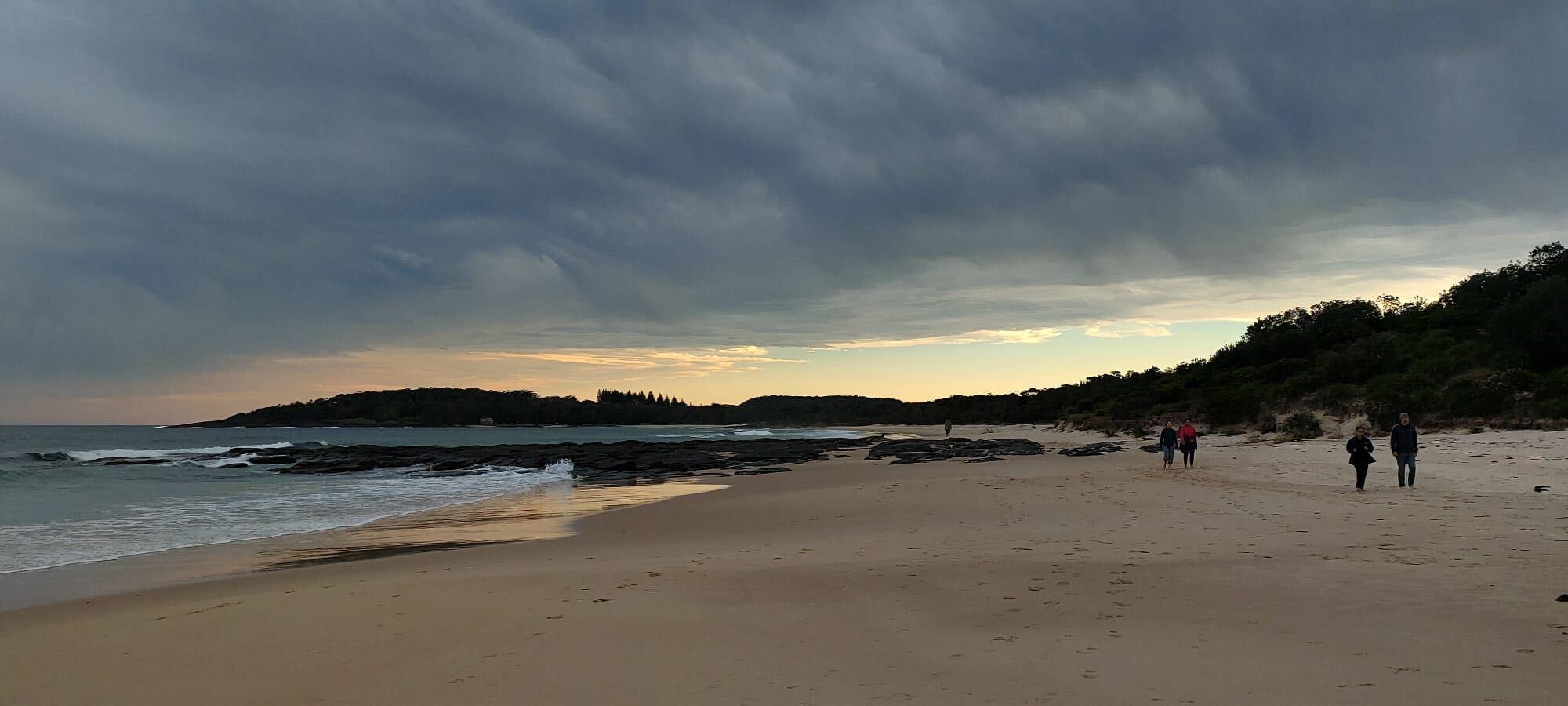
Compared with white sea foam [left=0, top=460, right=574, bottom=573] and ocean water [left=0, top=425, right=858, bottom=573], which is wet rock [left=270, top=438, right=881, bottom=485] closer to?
ocean water [left=0, top=425, right=858, bottom=573]

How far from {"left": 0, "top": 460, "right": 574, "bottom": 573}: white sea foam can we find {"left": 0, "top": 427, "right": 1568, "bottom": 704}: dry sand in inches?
209

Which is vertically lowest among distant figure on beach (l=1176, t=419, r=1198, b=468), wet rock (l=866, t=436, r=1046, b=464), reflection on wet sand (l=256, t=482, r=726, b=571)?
reflection on wet sand (l=256, t=482, r=726, b=571)

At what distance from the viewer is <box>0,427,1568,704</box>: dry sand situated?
4703 millimetres

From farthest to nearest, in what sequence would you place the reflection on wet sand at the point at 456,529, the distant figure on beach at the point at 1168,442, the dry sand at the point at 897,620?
the distant figure on beach at the point at 1168,442 → the reflection on wet sand at the point at 456,529 → the dry sand at the point at 897,620

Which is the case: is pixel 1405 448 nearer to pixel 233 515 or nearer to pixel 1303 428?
pixel 1303 428

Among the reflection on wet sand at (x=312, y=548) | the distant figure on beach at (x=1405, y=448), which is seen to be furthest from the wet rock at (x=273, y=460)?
the distant figure on beach at (x=1405, y=448)

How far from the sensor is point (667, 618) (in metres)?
6.49

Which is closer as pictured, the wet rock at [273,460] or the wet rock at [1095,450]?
the wet rock at [1095,450]

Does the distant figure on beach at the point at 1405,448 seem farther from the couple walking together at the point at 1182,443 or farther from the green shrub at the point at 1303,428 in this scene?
the green shrub at the point at 1303,428

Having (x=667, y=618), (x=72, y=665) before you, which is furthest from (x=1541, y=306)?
(x=72, y=665)

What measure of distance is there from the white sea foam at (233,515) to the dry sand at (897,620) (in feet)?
17.4

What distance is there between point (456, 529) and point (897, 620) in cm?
1128

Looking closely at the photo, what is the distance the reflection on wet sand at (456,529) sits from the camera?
11945mm

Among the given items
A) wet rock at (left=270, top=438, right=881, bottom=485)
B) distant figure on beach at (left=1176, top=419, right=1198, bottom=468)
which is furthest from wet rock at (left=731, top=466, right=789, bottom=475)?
distant figure on beach at (left=1176, top=419, right=1198, bottom=468)
